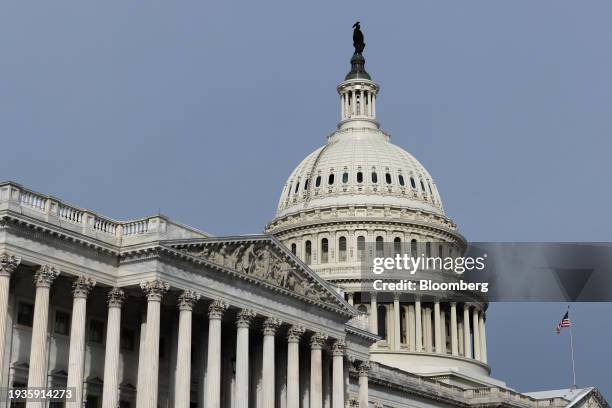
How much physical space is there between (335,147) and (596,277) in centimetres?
6355

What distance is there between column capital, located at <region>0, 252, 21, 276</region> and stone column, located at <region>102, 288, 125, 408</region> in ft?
26.1

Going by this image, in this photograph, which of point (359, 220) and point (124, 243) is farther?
point (359, 220)

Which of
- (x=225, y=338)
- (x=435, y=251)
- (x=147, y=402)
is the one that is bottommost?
(x=147, y=402)

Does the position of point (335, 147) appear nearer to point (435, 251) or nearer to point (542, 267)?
point (435, 251)

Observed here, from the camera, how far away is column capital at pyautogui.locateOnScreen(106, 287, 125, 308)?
68938 mm

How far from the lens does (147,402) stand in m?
67.2

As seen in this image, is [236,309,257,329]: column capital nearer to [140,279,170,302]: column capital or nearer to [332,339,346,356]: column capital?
[140,279,170,302]: column capital

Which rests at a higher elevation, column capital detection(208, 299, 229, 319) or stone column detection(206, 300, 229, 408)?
column capital detection(208, 299, 229, 319)

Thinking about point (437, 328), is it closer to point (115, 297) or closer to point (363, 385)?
point (363, 385)

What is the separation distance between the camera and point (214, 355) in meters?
72.8

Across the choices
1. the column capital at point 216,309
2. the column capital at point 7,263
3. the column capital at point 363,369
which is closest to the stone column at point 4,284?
the column capital at point 7,263

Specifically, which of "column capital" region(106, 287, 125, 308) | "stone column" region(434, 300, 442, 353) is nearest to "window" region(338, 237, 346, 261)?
"stone column" region(434, 300, 442, 353)

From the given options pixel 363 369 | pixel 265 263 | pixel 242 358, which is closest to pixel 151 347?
pixel 242 358

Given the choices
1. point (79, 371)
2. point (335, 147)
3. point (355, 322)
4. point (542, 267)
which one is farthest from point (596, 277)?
point (335, 147)
